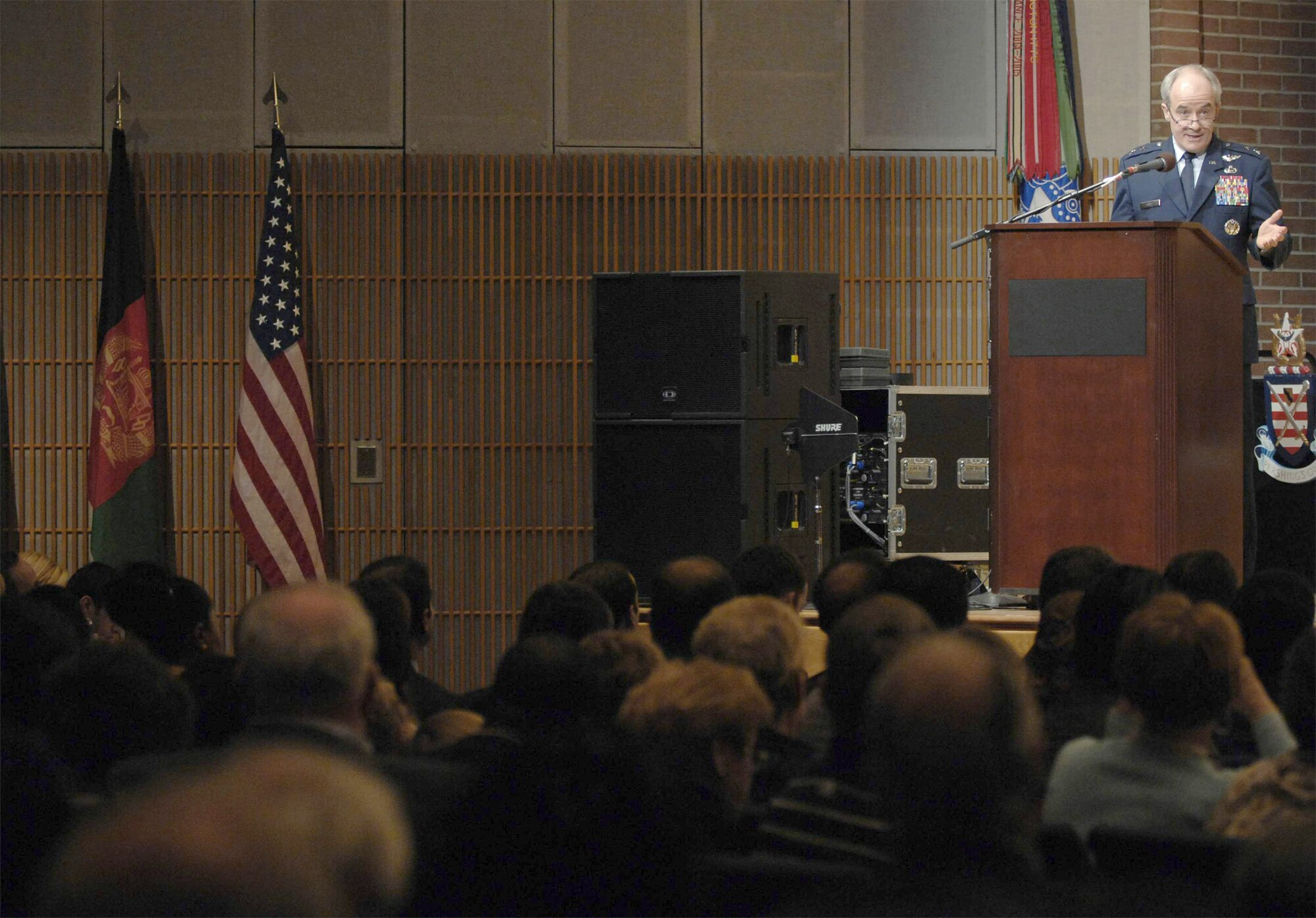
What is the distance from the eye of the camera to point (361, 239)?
7.66 m

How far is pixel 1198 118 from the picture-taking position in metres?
5.52

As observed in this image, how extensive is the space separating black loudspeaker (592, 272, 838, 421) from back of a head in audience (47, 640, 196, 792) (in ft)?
13.3

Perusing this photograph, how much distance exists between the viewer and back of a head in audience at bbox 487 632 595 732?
227 centimetres

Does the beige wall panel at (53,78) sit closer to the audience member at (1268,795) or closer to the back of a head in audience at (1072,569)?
the back of a head in audience at (1072,569)

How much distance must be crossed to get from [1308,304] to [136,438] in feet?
19.2

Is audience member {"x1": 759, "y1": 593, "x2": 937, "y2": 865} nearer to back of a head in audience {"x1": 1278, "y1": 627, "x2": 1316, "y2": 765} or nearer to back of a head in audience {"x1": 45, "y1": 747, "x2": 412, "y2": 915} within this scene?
back of a head in audience {"x1": 1278, "y1": 627, "x2": 1316, "y2": 765}

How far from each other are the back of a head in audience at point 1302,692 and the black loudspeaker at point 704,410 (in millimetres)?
3858

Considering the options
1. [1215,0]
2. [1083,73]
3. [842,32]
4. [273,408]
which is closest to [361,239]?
[273,408]

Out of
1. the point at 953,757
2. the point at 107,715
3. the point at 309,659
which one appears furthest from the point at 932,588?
the point at 953,757

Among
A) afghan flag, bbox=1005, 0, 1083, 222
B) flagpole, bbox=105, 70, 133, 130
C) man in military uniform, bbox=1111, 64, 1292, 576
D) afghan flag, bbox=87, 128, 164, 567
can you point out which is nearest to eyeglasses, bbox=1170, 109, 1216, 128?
man in military uniform, bbox=1111, 64, 1292, 576

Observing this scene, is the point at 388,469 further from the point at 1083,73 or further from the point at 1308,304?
the point at 1308,304

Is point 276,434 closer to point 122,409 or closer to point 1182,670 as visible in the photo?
point 122,409

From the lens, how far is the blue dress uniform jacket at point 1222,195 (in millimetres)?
5500

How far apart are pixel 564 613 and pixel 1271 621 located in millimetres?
1385
